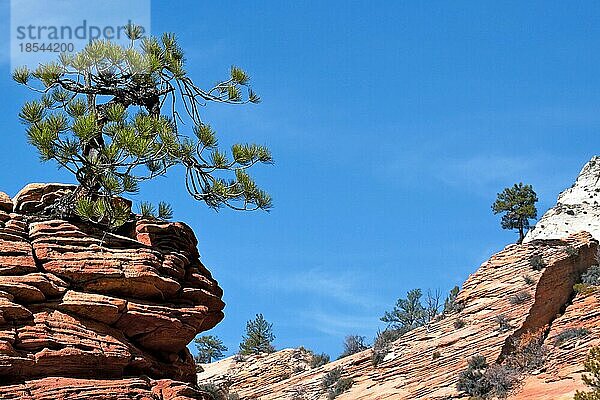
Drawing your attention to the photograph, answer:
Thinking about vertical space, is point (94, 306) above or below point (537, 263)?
below

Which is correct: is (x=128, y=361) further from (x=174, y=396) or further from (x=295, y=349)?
(x=295, y=349)

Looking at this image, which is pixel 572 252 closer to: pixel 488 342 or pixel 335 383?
pixel 488 342

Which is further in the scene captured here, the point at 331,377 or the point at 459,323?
the point at 459,323

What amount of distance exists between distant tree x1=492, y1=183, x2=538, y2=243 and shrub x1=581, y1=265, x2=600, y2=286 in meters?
17.8

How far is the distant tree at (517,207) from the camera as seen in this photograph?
58275 mm

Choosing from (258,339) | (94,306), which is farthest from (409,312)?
(94,306)

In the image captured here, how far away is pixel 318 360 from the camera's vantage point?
141 ft

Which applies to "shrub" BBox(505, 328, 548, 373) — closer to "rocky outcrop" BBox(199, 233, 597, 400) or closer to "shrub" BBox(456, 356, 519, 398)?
"rocky outcrop" BBox(199, 233, 597, 400)

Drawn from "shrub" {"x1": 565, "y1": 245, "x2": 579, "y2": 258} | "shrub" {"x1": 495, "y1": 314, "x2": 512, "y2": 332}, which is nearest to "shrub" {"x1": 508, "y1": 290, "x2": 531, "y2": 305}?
"shrub" {"x1": 495, "y1": 314, "x2": 512, "y2": 332}

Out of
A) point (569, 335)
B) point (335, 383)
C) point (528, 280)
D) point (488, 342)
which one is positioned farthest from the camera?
point (528, 280)

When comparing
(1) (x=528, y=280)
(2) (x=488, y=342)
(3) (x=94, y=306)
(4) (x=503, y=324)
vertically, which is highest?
(1) (x=528, y=280)

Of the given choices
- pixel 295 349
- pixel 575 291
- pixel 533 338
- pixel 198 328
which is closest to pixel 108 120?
pixel 198 328

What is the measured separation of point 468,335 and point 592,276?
23.6 feet

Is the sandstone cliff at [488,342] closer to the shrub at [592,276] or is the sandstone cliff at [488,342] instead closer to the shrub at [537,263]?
the shrub at [537,263]
